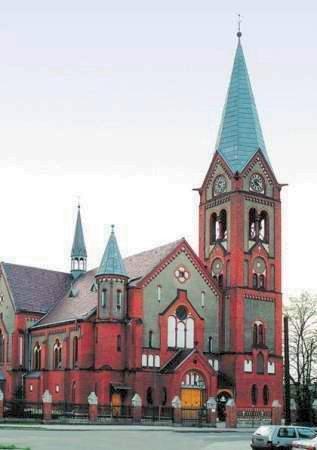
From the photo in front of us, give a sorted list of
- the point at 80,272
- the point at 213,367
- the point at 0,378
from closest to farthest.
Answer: the point at 213,367 → the point at 0,378 → the point at 80,272

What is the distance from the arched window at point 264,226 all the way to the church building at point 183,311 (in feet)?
0.30

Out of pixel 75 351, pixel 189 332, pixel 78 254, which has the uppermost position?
pixel 78 254

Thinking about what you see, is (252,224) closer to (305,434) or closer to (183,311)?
(183,311)

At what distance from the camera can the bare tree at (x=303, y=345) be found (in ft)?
275

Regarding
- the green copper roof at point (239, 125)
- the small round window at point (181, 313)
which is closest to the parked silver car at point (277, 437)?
the small round window at point (181, 313)

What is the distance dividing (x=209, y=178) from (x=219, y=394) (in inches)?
809

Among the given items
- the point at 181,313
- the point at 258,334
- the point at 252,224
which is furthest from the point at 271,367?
the point at 252,224

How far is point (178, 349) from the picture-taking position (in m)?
69.3

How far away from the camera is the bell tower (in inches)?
2813

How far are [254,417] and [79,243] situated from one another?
30.7m

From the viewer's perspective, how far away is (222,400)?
228 ft

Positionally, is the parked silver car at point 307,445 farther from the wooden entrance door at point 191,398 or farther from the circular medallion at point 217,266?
the circular medallion at point 217,266

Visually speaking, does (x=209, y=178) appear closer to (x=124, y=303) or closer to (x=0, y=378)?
(x=124, y=303)

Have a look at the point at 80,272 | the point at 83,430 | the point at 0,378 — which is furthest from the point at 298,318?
the point at 83,430
